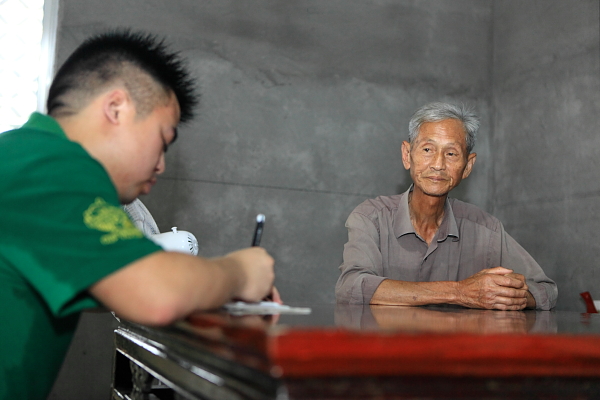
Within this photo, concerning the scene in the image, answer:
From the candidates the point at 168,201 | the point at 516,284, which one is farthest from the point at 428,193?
the point at 168,201

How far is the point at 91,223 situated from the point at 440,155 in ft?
6.47

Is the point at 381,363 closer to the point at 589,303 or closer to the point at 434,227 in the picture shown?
the point at 434,227

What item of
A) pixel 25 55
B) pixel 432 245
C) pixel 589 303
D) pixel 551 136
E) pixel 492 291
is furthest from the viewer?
pixel 551 136

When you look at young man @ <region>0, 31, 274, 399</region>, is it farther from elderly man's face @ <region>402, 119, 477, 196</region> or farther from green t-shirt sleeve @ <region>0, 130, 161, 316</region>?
elderly man's face @ <region>402, 119, 477, 196</region>

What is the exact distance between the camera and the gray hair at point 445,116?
2551 millimetres

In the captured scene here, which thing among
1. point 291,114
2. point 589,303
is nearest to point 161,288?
point 589,303

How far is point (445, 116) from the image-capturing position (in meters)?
2.55

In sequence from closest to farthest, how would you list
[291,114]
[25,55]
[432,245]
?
[432,245], [25,55], [291,114]

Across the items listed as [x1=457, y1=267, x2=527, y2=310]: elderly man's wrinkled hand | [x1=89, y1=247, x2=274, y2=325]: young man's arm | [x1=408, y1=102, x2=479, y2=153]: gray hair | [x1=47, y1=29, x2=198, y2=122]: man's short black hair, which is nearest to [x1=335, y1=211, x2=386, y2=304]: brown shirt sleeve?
[x1=457, y1=267, x2=527, y2=310]: elderly man's wrinkled hand

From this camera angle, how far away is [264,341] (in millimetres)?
557

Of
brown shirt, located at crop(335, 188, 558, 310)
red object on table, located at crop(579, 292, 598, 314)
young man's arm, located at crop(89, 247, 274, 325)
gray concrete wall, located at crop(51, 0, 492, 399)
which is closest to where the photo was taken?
young man's arm, located at crop(89, 247, 274, 325)

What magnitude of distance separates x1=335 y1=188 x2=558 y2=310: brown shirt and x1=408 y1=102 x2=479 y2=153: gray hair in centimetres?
33

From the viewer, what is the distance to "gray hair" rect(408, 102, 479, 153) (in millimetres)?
2551

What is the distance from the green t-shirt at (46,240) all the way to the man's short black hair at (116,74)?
15 centimetres
